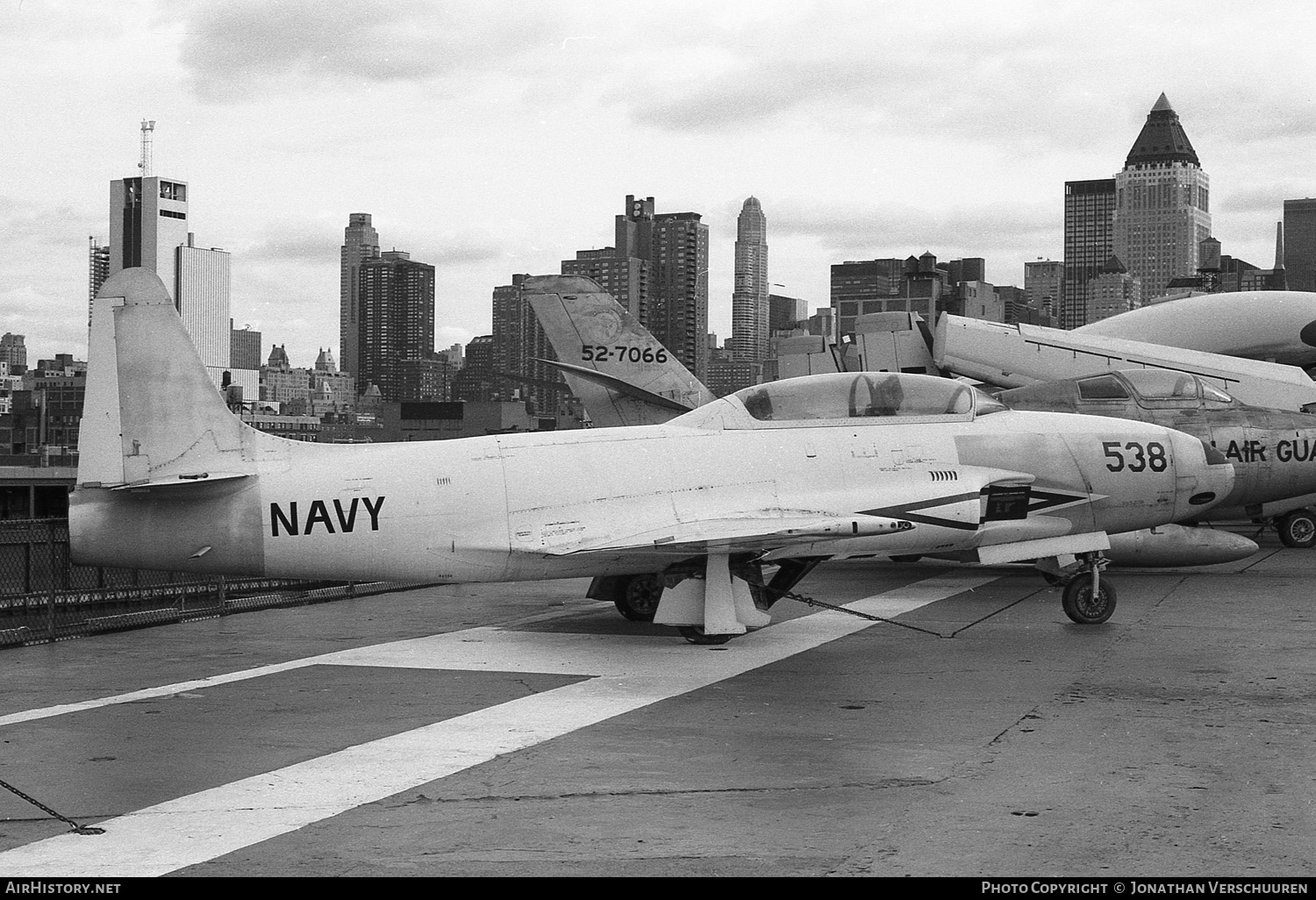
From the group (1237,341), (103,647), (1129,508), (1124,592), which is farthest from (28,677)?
(1237,341)

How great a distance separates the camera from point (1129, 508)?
531 inches

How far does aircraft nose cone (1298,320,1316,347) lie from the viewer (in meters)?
26.7

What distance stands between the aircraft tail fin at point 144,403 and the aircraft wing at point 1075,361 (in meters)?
17.0

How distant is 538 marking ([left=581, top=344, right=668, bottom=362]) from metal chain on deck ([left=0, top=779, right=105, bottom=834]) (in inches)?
779

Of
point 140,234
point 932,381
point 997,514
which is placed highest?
point 140,234

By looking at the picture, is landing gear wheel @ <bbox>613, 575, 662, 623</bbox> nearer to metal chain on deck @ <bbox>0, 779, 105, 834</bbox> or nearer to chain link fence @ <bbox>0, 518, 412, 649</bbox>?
chain link fence @ <bbox>0, 518, 412, 649</bbox>

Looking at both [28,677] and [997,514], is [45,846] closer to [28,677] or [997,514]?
[28,677]

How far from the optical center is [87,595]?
1653cm

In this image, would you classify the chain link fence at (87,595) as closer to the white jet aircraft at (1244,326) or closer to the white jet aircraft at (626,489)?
the white jet aircraft at (626,489)

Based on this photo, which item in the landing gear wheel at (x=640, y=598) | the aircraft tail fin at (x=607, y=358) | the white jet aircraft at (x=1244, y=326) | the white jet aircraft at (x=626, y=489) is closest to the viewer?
the white jet aircraft at (x=626, y=489)

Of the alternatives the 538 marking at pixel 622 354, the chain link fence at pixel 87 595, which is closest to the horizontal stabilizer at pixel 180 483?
the chain link fence at pixel 87 595

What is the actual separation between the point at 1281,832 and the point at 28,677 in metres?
9.60

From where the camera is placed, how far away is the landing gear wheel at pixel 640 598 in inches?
555

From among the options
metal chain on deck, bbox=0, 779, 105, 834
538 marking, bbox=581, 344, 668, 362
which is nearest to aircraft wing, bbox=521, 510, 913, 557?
metal chain on deck, bbox=0, 779, 105, 834
